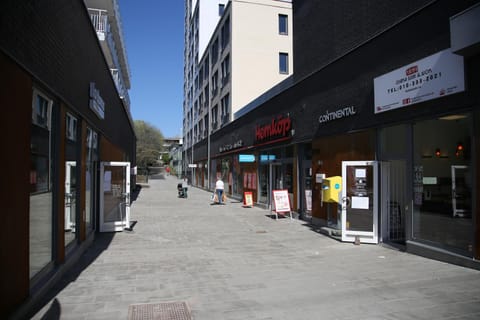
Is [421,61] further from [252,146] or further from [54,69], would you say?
[252,146]

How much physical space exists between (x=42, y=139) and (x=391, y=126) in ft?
24.7

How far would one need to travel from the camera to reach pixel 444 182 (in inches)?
300

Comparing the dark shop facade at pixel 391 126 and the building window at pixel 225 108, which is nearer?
the dark shop facade at pixel 391 126

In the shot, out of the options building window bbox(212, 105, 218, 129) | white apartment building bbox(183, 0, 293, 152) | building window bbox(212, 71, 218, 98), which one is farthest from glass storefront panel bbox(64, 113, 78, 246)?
building window bbox(212, 71, 218, 98)

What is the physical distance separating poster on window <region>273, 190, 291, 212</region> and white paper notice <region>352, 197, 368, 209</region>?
482cm

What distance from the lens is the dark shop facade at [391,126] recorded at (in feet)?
23.1

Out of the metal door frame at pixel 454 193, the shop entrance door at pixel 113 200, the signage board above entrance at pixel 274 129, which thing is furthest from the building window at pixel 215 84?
the metal door frame at pixel 454 193

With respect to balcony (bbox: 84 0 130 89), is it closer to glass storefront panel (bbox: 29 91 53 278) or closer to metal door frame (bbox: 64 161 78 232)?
metal door frame (bbox: 64 161 78 232)

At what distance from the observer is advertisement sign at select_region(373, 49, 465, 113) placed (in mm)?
7133

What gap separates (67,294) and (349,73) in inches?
346

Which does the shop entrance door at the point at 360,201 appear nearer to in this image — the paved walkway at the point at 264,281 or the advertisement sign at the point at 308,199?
the paved walkway at the point at 264,281

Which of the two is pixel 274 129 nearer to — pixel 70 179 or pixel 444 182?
pixel 444 182

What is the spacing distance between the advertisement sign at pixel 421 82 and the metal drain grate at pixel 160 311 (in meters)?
6.14

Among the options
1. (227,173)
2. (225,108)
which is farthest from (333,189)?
(225,108)
